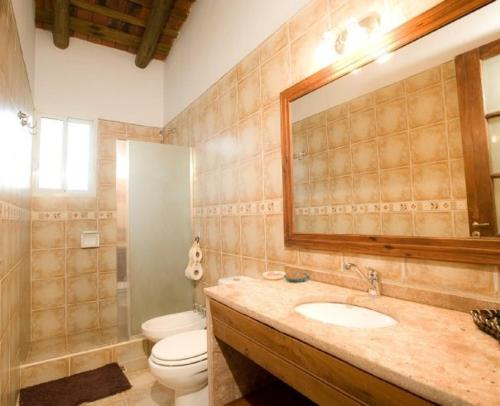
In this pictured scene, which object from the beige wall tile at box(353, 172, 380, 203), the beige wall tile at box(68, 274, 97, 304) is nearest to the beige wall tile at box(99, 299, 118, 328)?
the beige wall tile at box(68, 274, 97, 304)

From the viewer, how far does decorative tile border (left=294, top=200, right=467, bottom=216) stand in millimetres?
976

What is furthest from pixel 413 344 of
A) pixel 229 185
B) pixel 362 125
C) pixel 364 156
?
pixel 229 185

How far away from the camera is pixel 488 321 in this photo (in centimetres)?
76

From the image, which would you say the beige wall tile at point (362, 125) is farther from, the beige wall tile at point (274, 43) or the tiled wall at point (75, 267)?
the tiled wall at point (75, 267)

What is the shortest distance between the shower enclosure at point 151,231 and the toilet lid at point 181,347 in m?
0.69

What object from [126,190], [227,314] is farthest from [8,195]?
[227,314]

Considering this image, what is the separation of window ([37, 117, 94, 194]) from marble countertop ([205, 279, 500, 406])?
257 cm

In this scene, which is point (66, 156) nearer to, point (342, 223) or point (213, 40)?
point (213, 40)

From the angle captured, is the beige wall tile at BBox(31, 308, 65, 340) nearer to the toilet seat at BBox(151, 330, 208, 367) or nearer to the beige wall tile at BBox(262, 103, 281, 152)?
the toilet seat at BBox(151, 330, 208, 367)

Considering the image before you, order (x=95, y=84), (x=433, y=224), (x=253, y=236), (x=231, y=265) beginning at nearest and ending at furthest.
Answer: (x=433, y=224) → (x=253, y=236) → (x=231, y=265) → (x=95, y=84)

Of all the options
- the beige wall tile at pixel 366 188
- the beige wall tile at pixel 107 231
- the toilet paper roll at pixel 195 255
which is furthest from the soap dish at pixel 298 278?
the beige wall tile at pixel 107 231

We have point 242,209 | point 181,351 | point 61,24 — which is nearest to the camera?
point 181,351

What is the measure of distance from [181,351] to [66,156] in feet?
7.95

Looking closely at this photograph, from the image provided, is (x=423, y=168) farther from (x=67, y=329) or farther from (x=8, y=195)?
(x=67, y=329)
